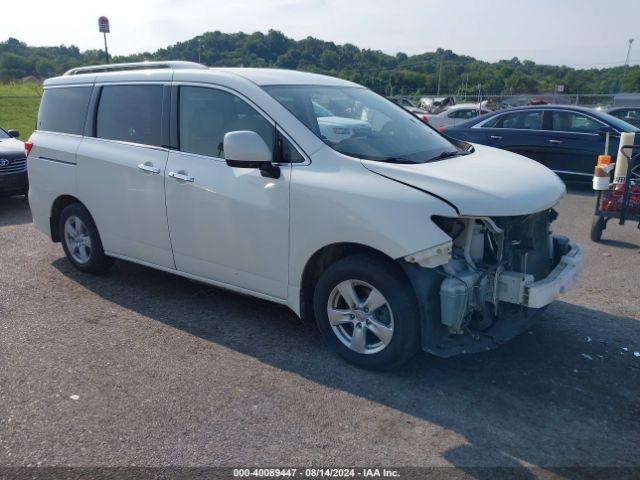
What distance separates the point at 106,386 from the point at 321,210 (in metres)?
1.78

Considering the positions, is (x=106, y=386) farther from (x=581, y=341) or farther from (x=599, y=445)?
(x=581, y=341)

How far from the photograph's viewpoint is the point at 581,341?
4.43 m

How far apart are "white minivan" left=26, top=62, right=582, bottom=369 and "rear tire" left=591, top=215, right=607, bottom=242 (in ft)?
9.42

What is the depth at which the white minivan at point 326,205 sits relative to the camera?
3627mm

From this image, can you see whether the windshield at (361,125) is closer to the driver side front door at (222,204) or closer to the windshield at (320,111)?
the windshield at (320,111)

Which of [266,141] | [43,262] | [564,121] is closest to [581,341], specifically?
[266,141]

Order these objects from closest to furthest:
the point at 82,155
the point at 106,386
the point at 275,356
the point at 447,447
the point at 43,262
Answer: the point at 447,447 < the point at 106,386 < the point at 275,356 < the point at 82,155 < the point at 43,262

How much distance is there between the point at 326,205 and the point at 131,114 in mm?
2311

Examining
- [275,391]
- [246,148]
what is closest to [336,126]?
[246,148]

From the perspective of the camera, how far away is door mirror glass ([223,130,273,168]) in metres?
3.96

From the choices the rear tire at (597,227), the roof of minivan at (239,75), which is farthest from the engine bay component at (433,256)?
the rear tire at (597,227)

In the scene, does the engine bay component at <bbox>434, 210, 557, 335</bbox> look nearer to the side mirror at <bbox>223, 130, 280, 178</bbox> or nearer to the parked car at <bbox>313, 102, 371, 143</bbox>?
the parked car at <bbox>313, 102, 371, 143</bbox>

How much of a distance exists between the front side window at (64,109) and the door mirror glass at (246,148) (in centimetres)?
232

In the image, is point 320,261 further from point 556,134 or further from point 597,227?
point 556,134
